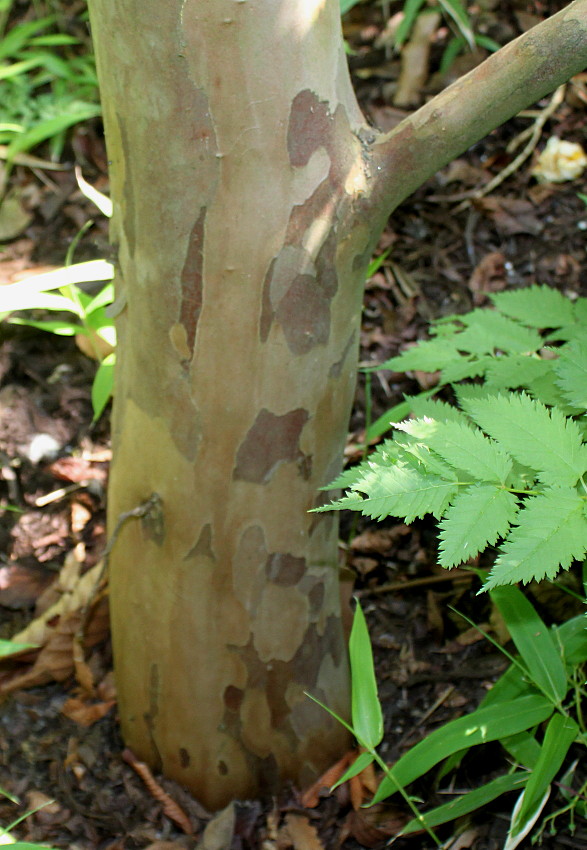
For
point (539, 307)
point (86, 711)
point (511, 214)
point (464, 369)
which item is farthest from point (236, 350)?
point (511, 214)

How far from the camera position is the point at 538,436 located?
39.8 inches

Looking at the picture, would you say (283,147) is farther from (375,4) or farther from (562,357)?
(375,4)

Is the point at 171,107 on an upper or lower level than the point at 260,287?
upper

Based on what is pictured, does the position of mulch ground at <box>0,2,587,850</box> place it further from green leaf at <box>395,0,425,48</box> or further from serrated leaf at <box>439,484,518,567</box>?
serrated leaf at <box>439,484,518,567</box>

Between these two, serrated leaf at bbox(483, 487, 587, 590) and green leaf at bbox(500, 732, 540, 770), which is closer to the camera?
serrated leaf at bbox(483, 487, 587, 590)

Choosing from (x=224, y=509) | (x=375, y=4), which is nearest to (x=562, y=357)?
(x=224, y=509)

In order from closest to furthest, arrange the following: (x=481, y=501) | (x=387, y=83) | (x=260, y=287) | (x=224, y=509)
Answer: (x=481, y=501) → (x=260, y=287) → (x=224, y=509) → (x=387, y=83)

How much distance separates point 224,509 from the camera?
51.1 inches

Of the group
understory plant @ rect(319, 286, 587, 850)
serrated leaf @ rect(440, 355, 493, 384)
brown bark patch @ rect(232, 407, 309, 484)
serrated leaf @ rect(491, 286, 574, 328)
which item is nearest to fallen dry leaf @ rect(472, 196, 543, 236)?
understory plant @ rect(319, 286, 587, 850)

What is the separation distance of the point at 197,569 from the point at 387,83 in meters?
2.07

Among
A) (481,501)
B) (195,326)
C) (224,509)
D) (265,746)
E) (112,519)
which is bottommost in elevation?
(265,746)

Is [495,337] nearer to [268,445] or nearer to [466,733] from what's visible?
[268,445]

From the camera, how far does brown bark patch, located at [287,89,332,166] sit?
1.07 m

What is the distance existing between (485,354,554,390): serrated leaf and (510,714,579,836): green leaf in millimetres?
592
